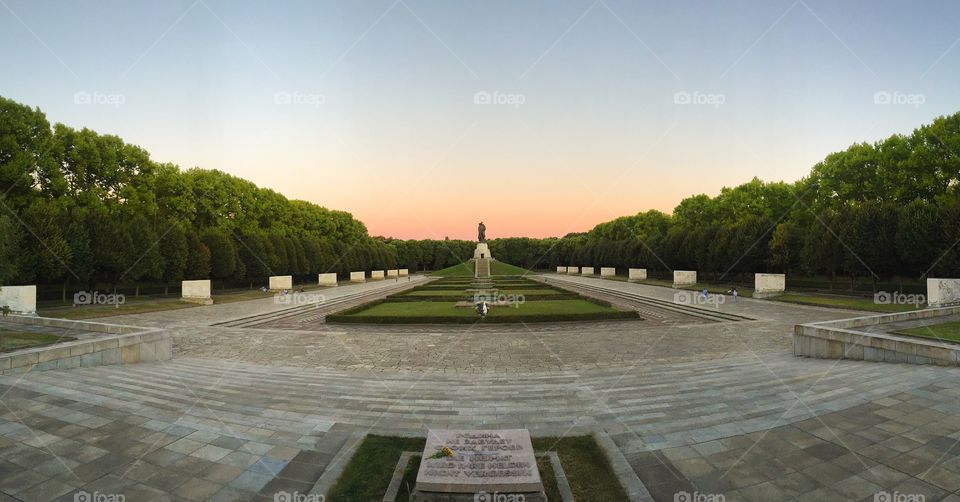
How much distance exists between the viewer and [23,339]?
13094 mm

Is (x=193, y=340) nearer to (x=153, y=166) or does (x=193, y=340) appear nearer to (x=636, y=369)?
(x=636, y=369)

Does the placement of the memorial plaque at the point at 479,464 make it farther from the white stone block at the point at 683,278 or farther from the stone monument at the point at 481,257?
the stone monument at the point at 481,257

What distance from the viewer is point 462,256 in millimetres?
130875

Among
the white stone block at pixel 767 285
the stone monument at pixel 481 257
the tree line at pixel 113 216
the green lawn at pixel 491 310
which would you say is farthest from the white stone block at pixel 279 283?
the white stone block at pixel 767 285

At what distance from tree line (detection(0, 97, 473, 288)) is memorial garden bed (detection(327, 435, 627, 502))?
1725cm

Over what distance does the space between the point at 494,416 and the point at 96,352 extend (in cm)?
1183

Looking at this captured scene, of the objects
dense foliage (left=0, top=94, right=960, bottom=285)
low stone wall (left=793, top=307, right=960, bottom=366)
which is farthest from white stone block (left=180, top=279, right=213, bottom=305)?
low stone wall (left=793, top=307, right=960, bottom=366)

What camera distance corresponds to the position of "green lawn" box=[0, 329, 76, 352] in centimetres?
1191

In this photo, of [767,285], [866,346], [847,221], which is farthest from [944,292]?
[866,346]

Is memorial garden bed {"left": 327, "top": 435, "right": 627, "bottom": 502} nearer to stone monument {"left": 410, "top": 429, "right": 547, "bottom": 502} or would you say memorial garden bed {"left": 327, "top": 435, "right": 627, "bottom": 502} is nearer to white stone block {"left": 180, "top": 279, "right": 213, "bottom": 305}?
stone monument {"left": 410, "top": 429, "right": 547, "bottom": 502}

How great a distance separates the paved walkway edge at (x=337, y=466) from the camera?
17.4ft

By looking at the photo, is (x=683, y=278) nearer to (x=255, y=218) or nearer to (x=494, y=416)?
(x=494, y=416)

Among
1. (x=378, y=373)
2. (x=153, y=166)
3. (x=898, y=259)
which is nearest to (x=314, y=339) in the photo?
(x=378, y=373)

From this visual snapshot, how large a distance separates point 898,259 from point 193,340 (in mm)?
44791
